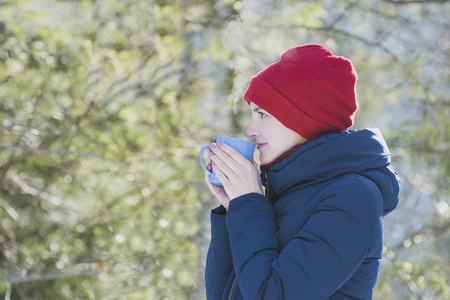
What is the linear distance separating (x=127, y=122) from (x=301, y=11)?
125cm

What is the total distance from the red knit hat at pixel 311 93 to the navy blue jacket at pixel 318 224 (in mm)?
59

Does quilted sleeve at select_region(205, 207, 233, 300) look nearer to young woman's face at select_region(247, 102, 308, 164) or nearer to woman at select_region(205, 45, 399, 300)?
woman at select_region(205, 45, 399, 300)

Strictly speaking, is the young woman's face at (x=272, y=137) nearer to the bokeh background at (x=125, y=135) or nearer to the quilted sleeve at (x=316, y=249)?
the quilted sleeve at (x=316, y=249)

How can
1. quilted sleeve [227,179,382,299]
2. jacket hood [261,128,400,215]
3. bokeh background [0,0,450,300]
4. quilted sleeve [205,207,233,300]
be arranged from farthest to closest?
bokeh background [0,0,450,300] < quilted sleeve [205,207,233,300] < jacket hood [261,128,400,215] < quilted sleeve [227,179,382,299]

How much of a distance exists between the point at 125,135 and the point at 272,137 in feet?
6.90

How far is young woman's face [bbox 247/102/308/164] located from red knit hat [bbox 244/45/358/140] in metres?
0.02

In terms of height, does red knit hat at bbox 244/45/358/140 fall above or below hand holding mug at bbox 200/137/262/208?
above

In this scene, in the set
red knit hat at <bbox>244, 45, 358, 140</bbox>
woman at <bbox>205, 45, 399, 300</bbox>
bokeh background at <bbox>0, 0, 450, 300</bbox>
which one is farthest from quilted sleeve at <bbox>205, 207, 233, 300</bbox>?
bokeh background at <bbox>0, 0, 450, 300</bbox>

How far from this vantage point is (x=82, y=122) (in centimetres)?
321

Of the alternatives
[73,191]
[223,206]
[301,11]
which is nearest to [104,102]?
[73,191]

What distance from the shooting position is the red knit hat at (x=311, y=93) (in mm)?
1186

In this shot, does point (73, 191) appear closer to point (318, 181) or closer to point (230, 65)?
point (230, 65)

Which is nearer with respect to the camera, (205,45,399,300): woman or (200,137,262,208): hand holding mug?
(205,45,399,300): woman

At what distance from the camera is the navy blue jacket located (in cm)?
101
